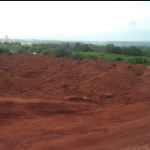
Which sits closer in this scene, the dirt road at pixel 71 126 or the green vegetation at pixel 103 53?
the dirt road at pixel 71 126

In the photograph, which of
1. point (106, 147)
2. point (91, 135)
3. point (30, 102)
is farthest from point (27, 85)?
point (106, 147)

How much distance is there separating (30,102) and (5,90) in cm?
278

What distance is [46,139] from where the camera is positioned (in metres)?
4.23

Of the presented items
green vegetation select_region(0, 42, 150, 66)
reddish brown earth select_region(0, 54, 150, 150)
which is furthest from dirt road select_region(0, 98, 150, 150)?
green vegetation select_region(0, 42, 150, 66)

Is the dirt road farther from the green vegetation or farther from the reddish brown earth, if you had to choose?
the green vegetation

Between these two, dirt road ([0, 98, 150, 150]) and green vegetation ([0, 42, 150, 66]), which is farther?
green vegetation ([0, 42, 150, 66])

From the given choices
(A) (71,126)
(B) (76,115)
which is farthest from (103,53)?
(A) (71,126)

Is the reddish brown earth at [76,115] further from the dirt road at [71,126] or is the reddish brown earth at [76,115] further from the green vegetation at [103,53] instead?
the green vegetation at [103,53]

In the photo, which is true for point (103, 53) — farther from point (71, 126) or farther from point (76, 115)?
point (71, 126)

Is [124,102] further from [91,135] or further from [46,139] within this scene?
[46,139]

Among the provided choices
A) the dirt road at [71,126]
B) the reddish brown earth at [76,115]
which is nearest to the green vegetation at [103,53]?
the reddish brown earth at [76,115]

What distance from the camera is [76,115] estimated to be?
5699mm

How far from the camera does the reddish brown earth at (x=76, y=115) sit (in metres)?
4.13

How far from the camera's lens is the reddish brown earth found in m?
4.13
